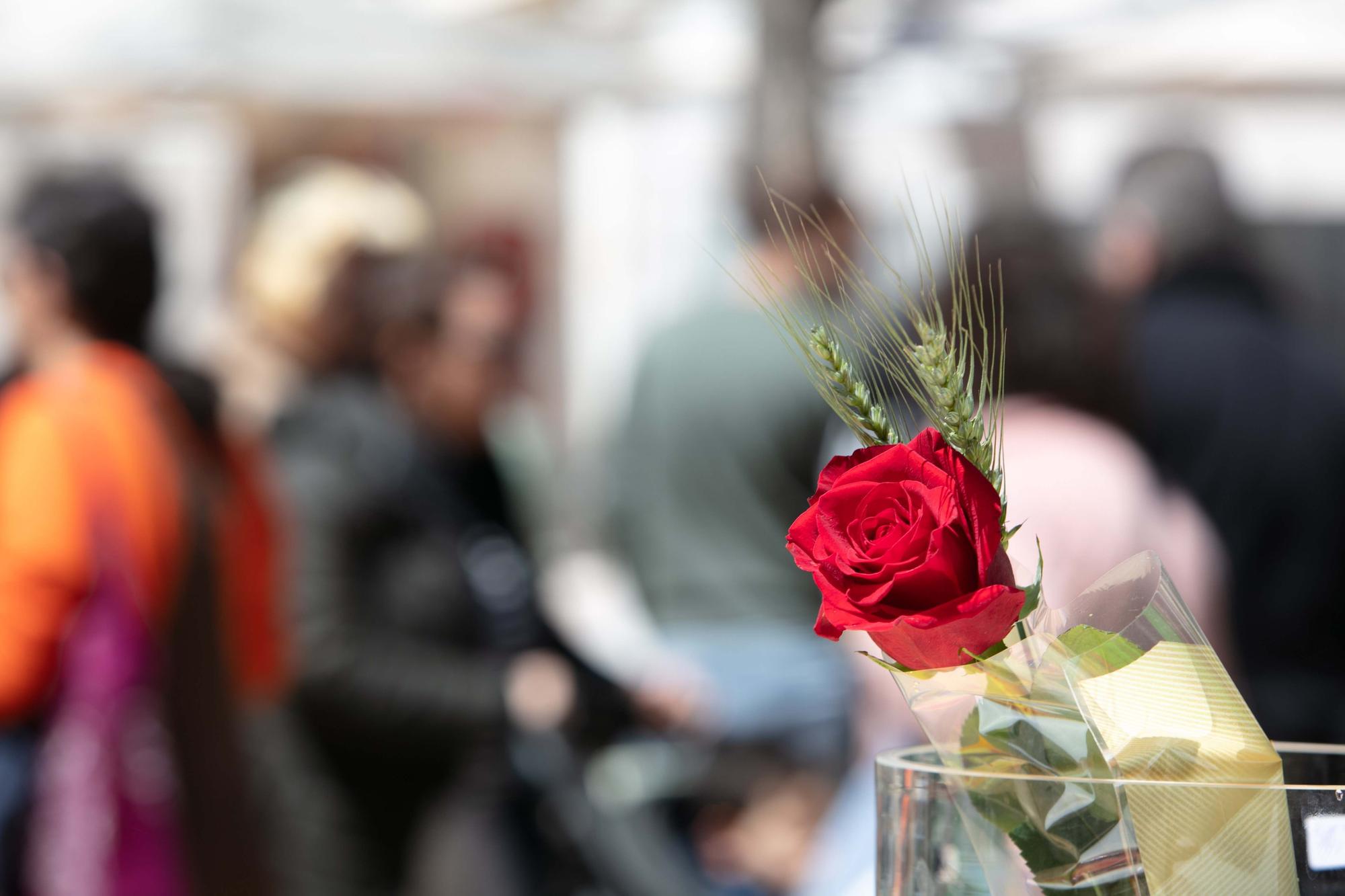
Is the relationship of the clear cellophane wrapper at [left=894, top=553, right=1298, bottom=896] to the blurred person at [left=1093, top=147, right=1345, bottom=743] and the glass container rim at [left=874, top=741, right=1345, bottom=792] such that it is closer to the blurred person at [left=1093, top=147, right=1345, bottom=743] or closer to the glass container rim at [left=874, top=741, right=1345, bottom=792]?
the glass container rim at [left=874, top=741, right=1345, bottom=792]

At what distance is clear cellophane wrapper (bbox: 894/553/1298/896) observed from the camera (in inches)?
21.1

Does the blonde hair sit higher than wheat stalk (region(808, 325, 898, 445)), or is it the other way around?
the blonde hair

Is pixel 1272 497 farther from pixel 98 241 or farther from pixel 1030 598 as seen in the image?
pixel 1030 598

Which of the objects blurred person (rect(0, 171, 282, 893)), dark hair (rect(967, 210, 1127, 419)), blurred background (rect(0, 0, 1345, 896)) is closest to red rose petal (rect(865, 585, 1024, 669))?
blurred background (rect(0, 0, 1345, 896))

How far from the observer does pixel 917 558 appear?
520 millimetres

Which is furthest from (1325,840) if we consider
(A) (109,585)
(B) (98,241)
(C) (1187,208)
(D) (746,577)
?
(C) (1187,208)

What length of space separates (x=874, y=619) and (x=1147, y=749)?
0.11 m

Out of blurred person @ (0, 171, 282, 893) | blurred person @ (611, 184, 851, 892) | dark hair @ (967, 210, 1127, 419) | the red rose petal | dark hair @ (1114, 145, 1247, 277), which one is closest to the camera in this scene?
the red rose petal

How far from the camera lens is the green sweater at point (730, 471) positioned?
2.94 metres

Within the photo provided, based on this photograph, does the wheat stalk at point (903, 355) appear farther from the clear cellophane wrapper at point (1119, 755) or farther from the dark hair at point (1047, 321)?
the dark hair at point (1047, 321)

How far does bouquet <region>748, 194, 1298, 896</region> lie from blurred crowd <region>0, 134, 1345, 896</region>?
5.60 ft

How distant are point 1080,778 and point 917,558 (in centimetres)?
11

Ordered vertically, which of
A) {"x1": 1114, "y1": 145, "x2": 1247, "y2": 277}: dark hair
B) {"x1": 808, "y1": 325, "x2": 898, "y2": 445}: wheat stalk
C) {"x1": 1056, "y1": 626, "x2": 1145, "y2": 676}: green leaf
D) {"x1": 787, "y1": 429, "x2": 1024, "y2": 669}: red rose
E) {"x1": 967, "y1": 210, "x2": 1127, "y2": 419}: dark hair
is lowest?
{"x1": 1056, "y1": 626, "x2": 1145, "y2": 676}: green leaf

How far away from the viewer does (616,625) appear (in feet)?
13.7
